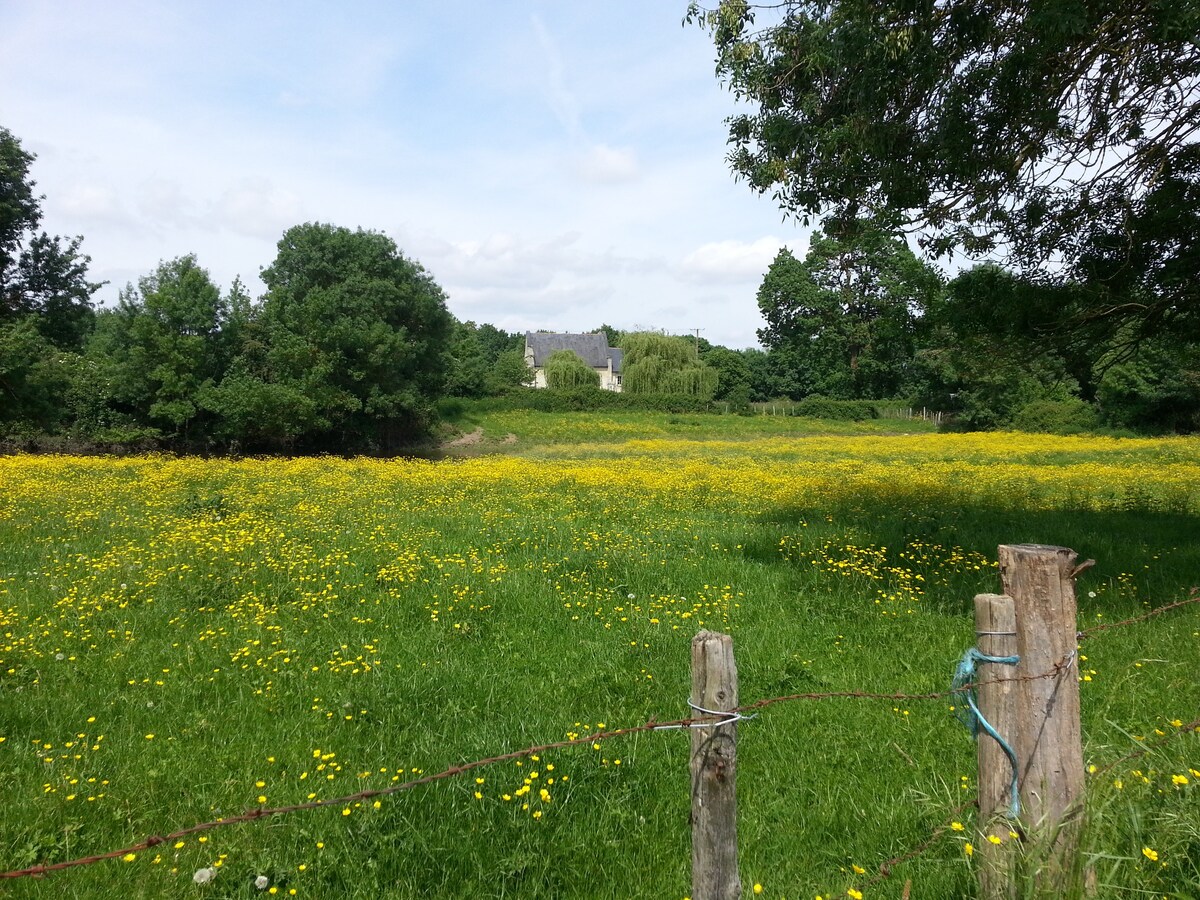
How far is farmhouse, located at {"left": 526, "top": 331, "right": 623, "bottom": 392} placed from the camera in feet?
296

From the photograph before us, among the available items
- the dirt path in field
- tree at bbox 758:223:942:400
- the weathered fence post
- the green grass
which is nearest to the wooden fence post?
the weathered fence post

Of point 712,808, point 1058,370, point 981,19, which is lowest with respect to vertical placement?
point 712,808

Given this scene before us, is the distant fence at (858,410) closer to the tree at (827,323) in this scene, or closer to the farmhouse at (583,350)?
the tree at (827,323)

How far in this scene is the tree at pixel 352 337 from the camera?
32.2 m

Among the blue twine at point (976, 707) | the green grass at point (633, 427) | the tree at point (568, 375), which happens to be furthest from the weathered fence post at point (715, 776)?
the tree at point (568, 375)

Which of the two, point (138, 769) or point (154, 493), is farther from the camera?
point (154, 493)

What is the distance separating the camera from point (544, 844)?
3.56 m

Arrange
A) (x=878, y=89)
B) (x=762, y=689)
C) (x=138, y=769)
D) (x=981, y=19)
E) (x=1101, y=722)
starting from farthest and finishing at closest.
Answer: (x=878, y=89)
(x=981, y=19)
(x=762, y=689)
(x=1101, y=722)
(x=138, y=769)

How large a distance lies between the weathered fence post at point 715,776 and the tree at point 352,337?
31.3 meters

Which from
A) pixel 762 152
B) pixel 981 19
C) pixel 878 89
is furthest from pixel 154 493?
pixel 981 19

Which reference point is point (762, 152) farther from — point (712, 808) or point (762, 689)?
point (712, 808)

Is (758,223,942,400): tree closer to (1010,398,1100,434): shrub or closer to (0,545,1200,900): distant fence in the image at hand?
(1010,398,1100,434): shrub

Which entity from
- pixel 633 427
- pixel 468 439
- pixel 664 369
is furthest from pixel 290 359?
pixel 664 369

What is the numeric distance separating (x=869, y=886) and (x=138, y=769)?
399 cm
